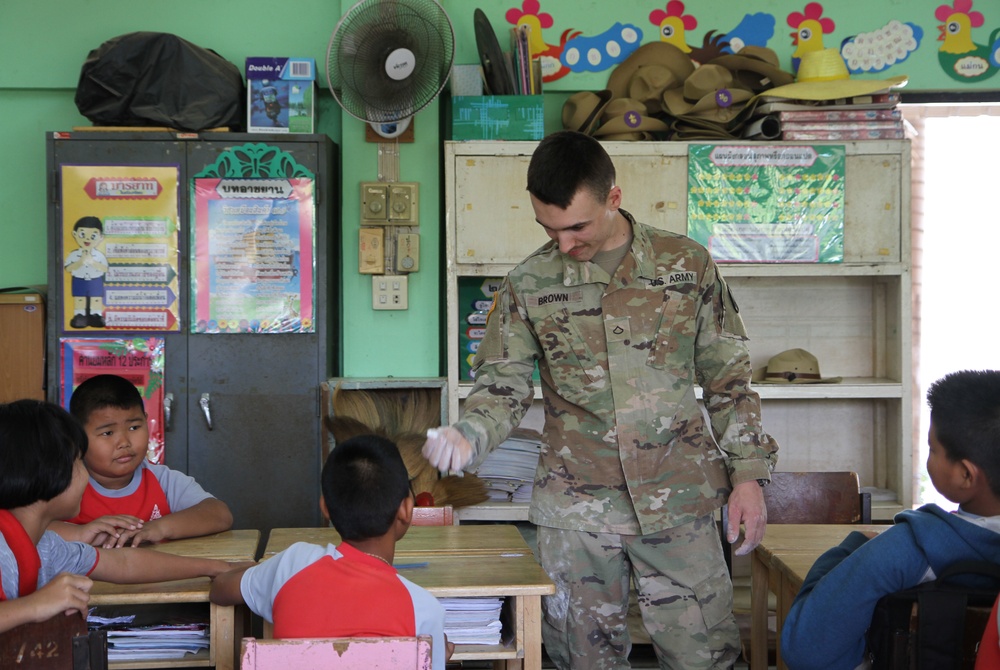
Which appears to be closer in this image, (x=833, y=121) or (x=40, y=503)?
(x=40, y=503)

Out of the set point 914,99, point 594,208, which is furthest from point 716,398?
point 914,99

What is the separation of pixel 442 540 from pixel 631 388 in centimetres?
75

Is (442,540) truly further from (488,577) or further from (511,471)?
(511,471)

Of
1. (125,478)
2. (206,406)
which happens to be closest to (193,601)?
(125,478)

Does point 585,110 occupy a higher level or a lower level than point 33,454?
higher

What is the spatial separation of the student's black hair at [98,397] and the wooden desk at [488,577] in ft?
1.99

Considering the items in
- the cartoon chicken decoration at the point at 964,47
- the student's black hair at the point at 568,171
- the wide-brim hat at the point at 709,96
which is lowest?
the student's black hair at the point at 568,171

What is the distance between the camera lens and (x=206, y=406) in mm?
3797

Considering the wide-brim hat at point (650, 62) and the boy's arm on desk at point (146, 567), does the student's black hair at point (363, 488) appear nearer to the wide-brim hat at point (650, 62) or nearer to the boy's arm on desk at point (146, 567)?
the boy's arm on desk at point (146, 567)

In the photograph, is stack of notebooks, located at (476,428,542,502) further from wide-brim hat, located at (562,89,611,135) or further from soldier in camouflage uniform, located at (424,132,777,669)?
soldier in camouflage uniform, located at (424,132,777,669)

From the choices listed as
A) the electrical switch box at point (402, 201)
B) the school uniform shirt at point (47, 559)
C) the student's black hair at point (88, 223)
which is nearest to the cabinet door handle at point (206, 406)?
the student's black hair at point (88, 223)

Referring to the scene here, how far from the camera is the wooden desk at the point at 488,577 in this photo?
208 centimetres

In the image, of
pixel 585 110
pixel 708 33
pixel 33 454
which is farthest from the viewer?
pixel 708 33

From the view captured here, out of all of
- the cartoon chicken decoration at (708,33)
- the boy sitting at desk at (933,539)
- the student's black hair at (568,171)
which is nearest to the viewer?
the boy sitting at desk at (933,539)
